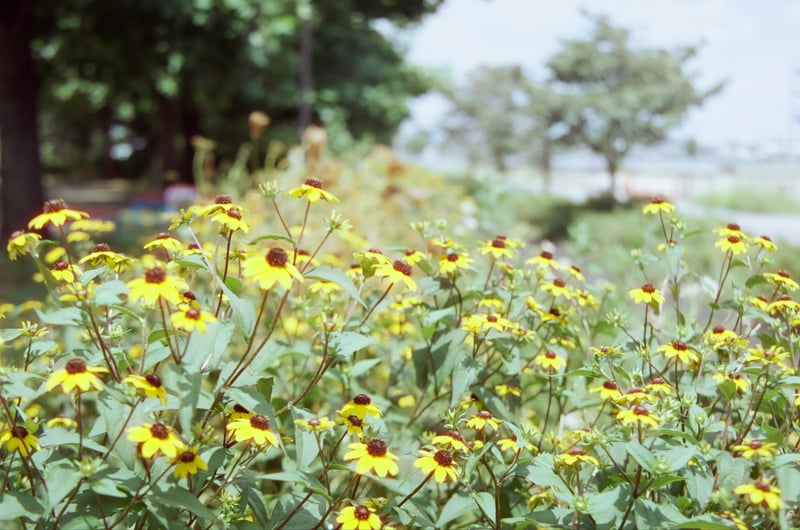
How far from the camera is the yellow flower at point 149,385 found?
1.16 meters

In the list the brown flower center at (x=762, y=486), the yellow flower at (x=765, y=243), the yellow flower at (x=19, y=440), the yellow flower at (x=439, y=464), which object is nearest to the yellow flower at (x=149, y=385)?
the yellow flower at (x=19, y=440)

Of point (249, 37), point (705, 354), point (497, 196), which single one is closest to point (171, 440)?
point (705, 354)

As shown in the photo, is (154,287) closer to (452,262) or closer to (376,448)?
(376,448)

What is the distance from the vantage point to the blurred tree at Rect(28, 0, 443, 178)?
22.9 feet

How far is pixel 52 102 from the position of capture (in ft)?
65.9

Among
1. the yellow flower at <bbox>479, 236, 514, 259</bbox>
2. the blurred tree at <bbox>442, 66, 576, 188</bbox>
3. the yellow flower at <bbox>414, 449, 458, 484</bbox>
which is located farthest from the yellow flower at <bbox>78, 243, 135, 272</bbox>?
the blurred tree at <bbox>442, 66, 576, 188</bbox>

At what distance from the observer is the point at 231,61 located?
744 centimetres

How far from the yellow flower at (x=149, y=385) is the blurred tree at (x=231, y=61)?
588 centimetres

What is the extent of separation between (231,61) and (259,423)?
22.1ft

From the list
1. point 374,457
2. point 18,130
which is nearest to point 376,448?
point 374,457

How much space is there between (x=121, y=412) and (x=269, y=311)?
1.47 metres

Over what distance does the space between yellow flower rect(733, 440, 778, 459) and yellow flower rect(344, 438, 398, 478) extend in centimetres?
60

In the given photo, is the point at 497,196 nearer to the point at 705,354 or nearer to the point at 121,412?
the point at 705,354

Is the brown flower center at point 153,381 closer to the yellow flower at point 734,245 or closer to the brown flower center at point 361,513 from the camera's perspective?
the brown flower center at point 361,513
